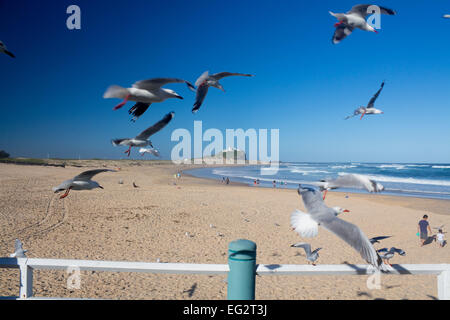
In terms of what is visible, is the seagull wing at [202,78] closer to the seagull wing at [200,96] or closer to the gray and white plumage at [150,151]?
the seagull wing at [200,96]

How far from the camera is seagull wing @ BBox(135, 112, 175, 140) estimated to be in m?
1.56

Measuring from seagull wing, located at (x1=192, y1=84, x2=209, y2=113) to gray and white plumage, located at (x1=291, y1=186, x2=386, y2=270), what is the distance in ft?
2.57

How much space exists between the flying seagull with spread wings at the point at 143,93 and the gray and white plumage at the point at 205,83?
0.47 ft

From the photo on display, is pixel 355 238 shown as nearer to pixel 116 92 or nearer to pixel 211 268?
pixel 116 92

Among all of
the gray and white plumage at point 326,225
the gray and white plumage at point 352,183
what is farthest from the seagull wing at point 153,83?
the gray and white plumage at point 326,225

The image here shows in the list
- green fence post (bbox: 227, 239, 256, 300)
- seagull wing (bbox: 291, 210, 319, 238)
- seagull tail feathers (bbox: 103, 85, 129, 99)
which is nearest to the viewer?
seagull tail feathers (bbox: 103, 85, 129, 99)

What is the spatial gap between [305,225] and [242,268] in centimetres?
82

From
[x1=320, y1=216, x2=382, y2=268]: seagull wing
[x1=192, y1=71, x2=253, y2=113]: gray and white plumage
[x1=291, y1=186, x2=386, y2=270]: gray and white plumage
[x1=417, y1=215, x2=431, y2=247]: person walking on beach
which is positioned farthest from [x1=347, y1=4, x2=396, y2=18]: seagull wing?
[x1=417, y1=215, x2=431, y2=247]: person walking on beach

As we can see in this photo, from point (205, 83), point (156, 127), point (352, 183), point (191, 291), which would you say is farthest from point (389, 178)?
point (156, 127)

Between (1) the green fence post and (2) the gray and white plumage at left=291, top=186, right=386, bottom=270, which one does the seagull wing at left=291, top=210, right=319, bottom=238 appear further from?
(1) the green fence post

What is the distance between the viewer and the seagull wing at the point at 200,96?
1.49 metres

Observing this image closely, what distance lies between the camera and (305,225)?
1.65 meters
